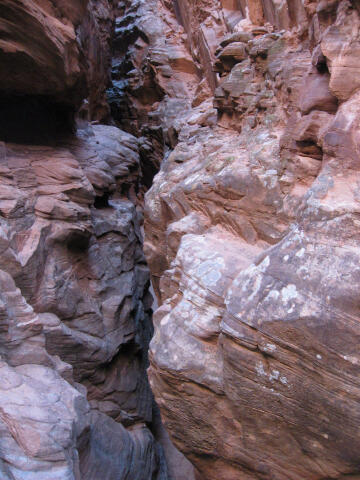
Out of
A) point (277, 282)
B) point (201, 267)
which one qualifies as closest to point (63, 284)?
point (201, 267)

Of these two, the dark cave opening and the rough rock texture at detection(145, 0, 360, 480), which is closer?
the rough rock texture at detection(145, 0, 360, 480)

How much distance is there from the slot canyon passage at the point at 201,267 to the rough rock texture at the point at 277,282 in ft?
0.06

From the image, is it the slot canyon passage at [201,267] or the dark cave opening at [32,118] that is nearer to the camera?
the slot canyon passage at [201,267]

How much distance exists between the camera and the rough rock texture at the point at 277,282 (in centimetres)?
329

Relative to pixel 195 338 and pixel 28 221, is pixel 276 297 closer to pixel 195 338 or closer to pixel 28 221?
pixel 195 338

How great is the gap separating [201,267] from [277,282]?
1.15 m

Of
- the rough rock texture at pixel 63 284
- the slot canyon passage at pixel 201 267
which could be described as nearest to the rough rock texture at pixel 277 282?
the slot canyon passage at pixel 201 267

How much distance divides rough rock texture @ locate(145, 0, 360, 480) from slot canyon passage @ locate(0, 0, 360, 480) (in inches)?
0.7

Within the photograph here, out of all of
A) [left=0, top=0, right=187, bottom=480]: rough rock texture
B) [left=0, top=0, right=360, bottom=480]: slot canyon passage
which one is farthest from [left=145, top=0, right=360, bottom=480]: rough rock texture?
[left=0, top=0, right=187, bottom=480]: rough rock texture

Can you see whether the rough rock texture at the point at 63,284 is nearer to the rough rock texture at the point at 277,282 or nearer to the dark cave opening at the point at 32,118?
the dark cave opening at the point at 32,118

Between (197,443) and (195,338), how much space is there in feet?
4.09

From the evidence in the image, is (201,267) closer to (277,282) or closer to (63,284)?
(277,282)

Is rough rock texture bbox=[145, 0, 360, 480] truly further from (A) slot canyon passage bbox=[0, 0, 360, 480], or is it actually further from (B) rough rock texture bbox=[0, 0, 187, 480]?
(B) rough rock texture bbox=[0, 0, 187, 480]

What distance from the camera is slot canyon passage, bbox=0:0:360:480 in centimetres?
344
